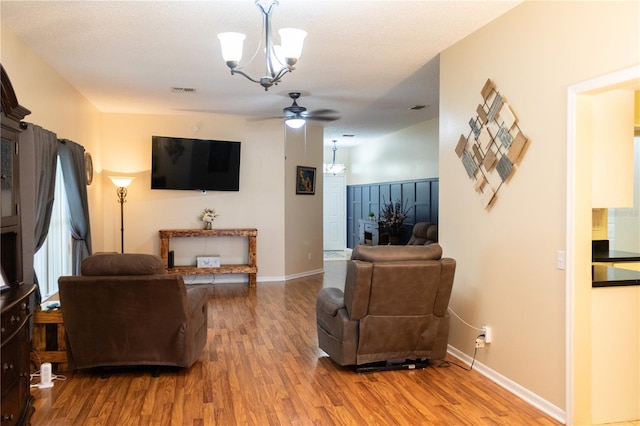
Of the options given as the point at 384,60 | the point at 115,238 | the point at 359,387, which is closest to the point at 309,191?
the point at 115,238

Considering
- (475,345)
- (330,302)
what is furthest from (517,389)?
(330,302)

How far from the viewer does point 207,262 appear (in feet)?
25.0

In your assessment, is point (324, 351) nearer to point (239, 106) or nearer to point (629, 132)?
A: point (629, 132)

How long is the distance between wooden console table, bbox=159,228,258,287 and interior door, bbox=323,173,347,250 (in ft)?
17.2

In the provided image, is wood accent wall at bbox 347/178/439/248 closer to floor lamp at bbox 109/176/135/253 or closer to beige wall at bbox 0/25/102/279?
floor lamp at bbox 109/176/135/253

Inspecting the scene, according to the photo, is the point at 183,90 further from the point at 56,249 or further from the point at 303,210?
the point at 303,210

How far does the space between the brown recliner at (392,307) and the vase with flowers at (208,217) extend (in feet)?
14.0

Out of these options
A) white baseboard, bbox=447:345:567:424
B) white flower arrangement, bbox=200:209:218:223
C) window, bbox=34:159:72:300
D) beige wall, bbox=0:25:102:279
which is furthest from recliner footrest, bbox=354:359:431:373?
white flower arrangement, bbox=200:209:218:223

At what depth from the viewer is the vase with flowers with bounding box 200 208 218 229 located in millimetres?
7727

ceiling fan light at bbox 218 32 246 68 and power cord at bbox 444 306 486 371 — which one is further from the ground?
ceiling fan light at bbox 218 32 246 68

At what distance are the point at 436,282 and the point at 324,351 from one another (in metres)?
1.19

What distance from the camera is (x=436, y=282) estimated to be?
12.1 ft

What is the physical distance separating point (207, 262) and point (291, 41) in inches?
212

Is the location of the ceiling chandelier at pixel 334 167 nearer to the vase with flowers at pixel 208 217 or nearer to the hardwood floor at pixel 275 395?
the vase with flowers at pixel 208 217
